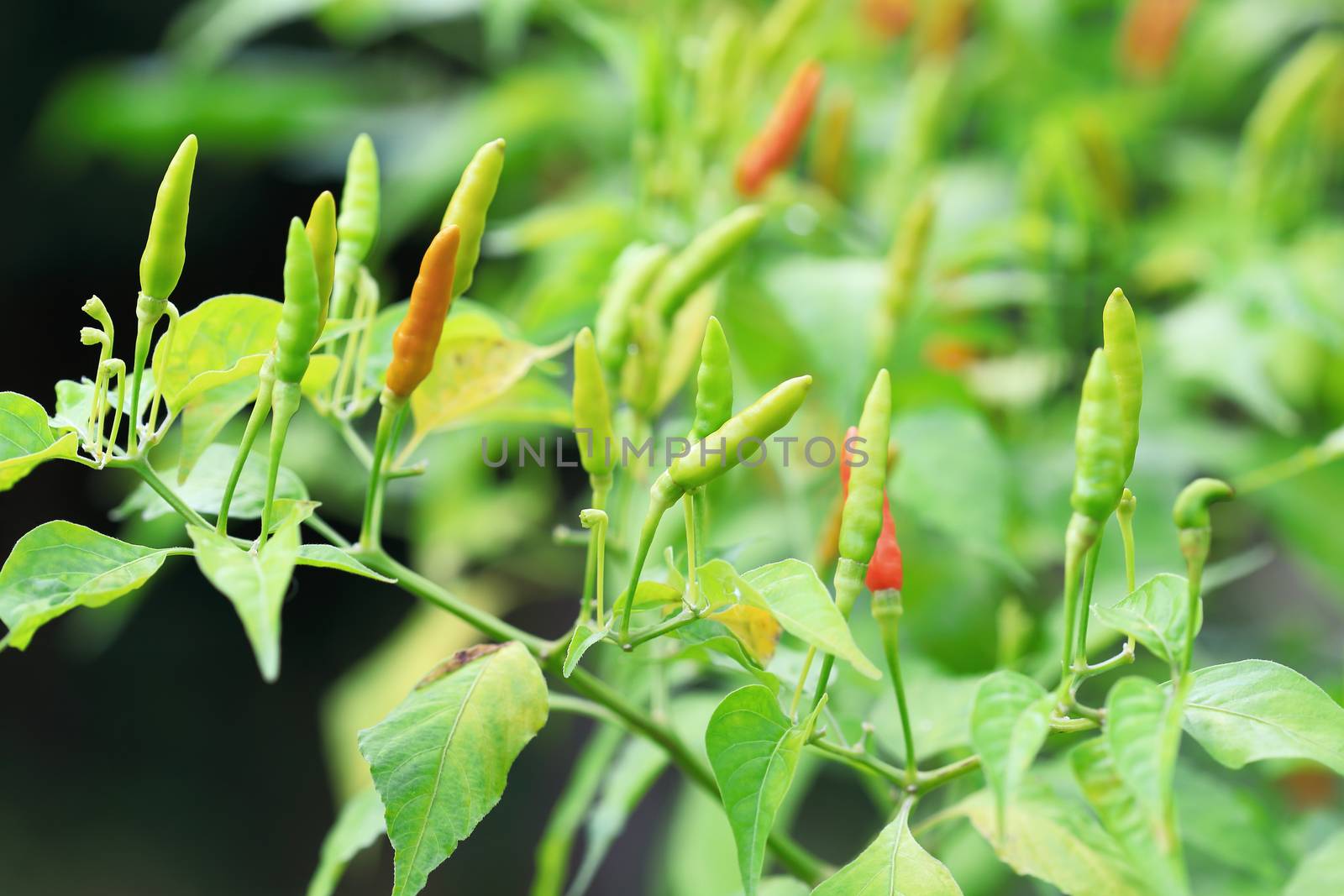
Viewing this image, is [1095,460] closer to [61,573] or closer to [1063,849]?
[1063,849]

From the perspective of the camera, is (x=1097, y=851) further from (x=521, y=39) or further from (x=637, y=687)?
(x=521, y=39)

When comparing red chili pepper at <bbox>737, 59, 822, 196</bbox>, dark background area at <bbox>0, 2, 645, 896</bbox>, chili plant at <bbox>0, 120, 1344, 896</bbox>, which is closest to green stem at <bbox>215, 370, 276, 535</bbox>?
chili plant at <bbox>0, 120, 1344, 896</bbox>

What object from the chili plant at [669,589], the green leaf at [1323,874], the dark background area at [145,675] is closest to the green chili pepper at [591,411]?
the chili plant at [669,589]

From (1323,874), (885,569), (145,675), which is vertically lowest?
(145,675)

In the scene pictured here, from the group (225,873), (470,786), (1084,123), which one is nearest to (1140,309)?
(1084,123)

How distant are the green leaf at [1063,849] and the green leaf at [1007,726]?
7 cm

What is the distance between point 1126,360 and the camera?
0.96ft

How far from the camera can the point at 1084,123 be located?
0.74 m

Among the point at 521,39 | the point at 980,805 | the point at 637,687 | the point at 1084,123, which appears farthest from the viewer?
the point at 521,39

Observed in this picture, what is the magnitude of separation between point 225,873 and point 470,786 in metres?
1.61

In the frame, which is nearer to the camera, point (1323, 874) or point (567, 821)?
point (1323, 874)

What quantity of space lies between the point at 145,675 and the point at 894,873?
1581mm

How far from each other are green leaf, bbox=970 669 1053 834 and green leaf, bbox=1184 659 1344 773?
0.05 metres

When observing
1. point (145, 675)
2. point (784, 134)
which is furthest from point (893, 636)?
point (145, 675)
